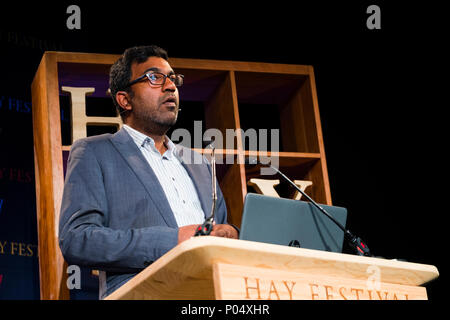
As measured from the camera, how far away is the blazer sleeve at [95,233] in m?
1.71

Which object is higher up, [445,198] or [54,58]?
[54,58]

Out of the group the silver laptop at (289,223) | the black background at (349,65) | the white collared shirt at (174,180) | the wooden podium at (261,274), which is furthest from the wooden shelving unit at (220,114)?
the wooden podium at (261,274)

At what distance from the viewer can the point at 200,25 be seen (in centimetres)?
341

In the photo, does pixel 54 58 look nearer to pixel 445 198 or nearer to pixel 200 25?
pixel 200 25

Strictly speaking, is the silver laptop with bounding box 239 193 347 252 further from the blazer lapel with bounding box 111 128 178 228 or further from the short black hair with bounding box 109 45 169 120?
the short black hair with bounding box 109 45 169 120

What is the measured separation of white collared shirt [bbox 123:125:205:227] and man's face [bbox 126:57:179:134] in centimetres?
6

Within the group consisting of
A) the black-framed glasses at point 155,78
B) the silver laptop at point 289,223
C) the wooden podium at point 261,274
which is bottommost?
the wooden podium at point 261,274

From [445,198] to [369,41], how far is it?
1015 millimetres

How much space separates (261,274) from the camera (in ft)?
4.14

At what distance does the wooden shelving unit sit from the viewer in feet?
8.68

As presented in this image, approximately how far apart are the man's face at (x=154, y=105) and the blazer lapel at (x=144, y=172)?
13 centimetres

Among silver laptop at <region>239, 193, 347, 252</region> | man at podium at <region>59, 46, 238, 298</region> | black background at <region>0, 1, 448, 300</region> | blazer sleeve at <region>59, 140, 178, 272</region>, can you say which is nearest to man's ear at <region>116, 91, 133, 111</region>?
man at podium at <region>59, 46, 238, 298</region>

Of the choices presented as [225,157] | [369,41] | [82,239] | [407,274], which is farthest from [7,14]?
[407,274]

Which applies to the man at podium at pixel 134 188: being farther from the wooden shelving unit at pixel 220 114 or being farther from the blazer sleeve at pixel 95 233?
the wooden shelving unit at pixel 220 114
